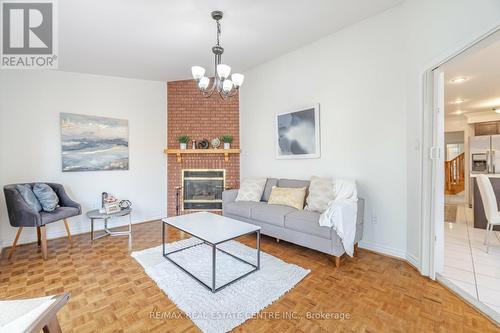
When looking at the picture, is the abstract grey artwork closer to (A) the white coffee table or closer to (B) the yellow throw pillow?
(A) the white coffee table

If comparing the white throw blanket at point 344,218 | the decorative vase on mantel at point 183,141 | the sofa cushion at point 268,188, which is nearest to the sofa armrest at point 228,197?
the sofa cushion at point 268,188

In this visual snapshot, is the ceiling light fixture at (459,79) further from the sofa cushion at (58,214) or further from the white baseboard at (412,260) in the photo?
the sofa cushion at (58,214)

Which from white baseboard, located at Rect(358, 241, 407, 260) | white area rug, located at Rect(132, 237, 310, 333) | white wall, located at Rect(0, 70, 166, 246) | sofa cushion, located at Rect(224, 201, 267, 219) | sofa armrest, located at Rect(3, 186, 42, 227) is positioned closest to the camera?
white area rug, located at Rect(132, 237, 310, 333)

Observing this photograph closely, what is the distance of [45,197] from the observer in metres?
3.03

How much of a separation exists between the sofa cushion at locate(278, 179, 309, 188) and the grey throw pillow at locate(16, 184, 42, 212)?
3.31 metres

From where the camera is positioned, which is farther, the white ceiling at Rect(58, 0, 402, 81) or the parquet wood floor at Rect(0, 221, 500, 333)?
the white ceiling at Rect(58, 0, 402, 81)

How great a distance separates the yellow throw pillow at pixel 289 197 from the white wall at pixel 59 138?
8.26 feet

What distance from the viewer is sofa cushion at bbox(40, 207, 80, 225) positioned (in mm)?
2793

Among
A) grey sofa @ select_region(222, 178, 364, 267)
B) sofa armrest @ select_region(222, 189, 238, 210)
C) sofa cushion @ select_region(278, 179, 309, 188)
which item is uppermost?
sofa cushion @ select_region(278, 179, 309, 188)

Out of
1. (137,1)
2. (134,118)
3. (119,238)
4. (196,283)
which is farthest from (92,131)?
(196,283)

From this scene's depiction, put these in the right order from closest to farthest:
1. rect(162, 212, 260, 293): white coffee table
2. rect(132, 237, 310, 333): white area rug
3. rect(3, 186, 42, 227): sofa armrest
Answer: rect(132, 237, 310, 333): white area rug
rect(162, 212, 260, 293): white coffee table
rect(3, 186, 42, 227): sofa armrest

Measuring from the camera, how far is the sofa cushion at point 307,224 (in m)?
2.45

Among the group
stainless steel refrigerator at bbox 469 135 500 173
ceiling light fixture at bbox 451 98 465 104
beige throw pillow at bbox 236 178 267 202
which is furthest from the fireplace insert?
stainless steel refrigerator at bbox 469 135 500 173

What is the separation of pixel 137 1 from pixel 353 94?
269 centimetres
